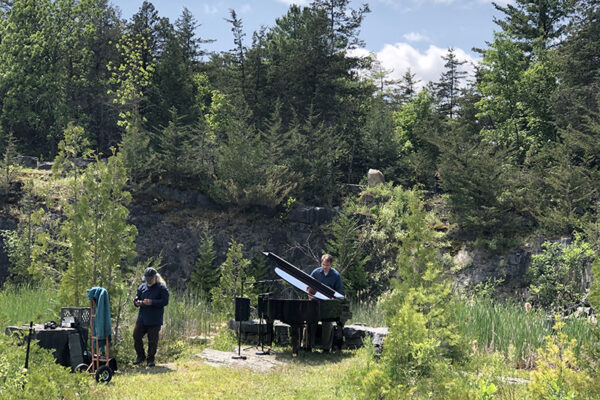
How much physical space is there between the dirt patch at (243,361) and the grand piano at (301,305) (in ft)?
2.07

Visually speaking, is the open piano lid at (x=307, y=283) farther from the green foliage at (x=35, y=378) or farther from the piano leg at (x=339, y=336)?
the green foliage at (x=35, y=378)

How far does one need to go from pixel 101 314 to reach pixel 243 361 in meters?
2.38

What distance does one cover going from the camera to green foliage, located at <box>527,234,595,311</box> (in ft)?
50.3

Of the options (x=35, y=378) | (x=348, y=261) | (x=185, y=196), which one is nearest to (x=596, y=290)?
(x=35, y=378)

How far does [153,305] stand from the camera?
8.22m

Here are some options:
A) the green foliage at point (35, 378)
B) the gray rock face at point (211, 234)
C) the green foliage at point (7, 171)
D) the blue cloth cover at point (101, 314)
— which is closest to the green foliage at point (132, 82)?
the green foliage at point (7, 171)

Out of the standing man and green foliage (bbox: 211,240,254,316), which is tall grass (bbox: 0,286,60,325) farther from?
green foliage (bbox: 211,240,254,316)

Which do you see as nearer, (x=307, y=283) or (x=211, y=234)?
(x=307, y=283)

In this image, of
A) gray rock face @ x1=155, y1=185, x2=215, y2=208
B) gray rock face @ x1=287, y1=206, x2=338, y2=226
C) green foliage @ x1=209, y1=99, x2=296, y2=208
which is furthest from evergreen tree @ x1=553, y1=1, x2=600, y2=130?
gray rock face @ x1=155, y1=185, x2=215, y2=208

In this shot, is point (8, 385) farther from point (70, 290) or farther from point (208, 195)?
point (208, 195)

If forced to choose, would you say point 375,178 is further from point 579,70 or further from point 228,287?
point 228,287

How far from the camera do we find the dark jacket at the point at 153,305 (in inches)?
325

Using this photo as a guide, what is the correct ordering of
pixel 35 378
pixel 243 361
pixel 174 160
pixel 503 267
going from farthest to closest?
pixel 174 160 < pixel 503 267 < pixel 243 361 < pixel 35 378

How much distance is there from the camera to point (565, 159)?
1825 cm
